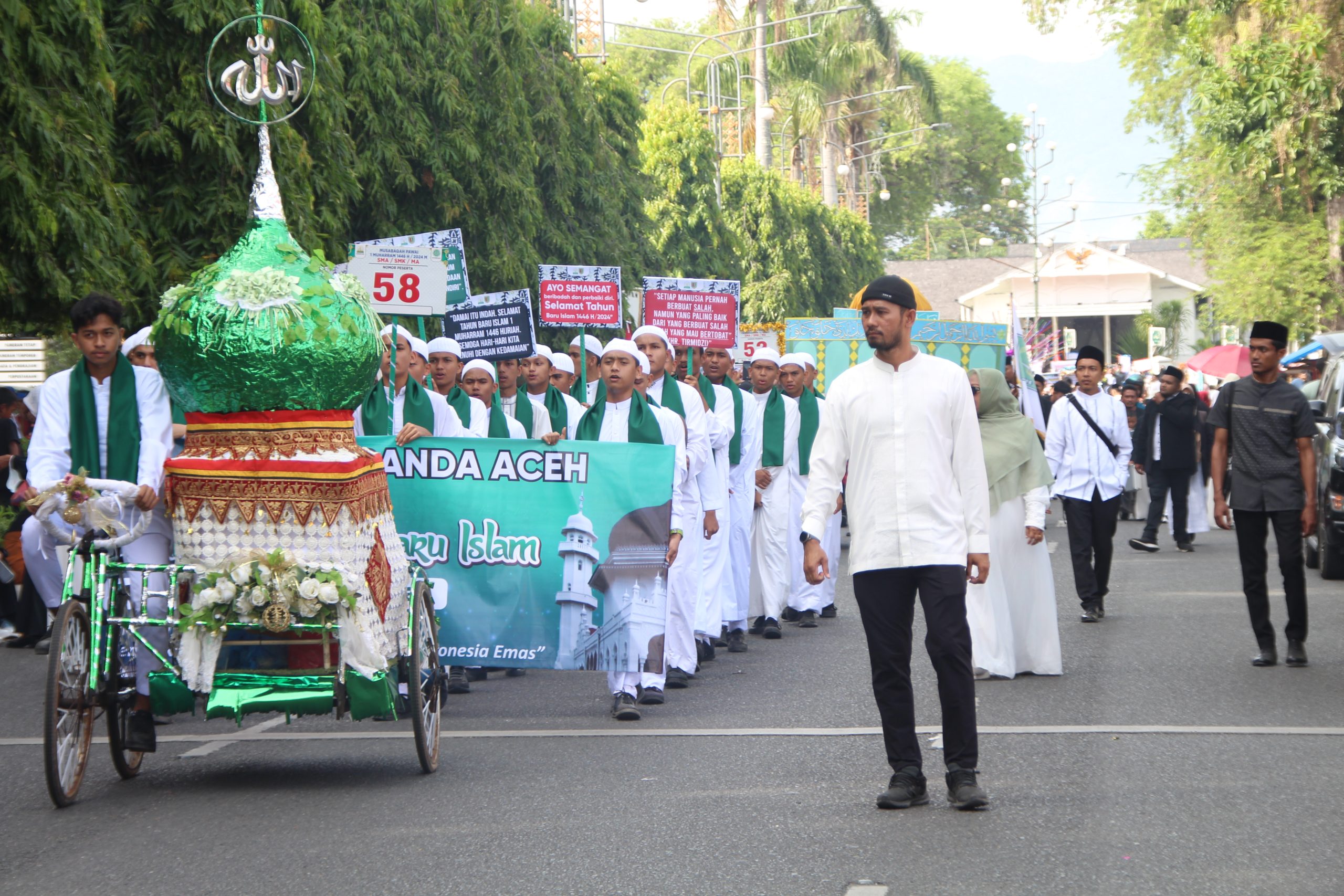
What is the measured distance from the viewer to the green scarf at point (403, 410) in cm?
980

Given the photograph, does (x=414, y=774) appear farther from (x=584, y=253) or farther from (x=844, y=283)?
(x=844, y=283)

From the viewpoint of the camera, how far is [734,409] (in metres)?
12.9

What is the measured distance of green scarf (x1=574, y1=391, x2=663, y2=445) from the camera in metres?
9.93

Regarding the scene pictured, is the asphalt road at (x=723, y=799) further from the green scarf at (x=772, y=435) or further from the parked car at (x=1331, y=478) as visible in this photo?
the parked car at (x=1331, y=478)

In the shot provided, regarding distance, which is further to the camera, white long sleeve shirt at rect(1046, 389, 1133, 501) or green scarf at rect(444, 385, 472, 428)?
white long sleeve shirt at rect(1046, 389, 1133, 501)

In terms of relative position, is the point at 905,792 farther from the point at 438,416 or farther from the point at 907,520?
the point at 438,416

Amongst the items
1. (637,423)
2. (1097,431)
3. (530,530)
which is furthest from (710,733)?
(1097,431)

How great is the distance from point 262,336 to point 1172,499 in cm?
1439

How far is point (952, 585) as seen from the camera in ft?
22.1

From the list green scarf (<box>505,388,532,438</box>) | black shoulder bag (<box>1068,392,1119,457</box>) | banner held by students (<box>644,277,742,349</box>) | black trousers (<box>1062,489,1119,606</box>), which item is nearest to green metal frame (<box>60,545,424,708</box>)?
green scarf (<box>505,388,532,438</box>)

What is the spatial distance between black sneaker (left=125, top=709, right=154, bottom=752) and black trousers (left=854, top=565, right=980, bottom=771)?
9.62 feet

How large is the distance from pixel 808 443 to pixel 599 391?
384 centimetres

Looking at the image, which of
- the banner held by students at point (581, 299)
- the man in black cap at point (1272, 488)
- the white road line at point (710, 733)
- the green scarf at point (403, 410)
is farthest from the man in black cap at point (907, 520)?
the banner held by students at point (581, 299)

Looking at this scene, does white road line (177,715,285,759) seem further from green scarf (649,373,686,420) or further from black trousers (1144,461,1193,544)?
black trousers (1144,461,1193,544)
